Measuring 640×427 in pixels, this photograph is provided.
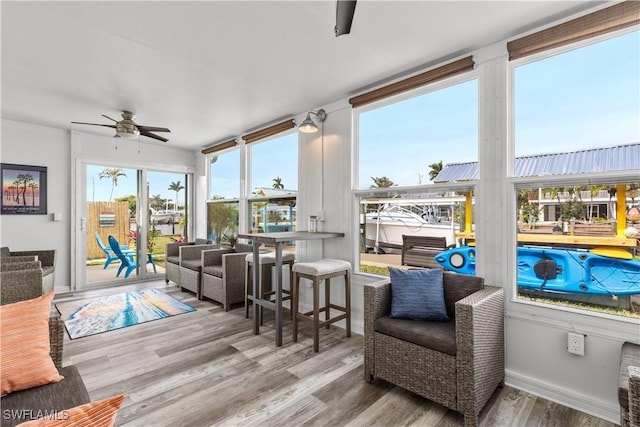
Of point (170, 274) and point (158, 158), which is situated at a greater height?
point (158, 158)

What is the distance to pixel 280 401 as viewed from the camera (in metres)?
2.02

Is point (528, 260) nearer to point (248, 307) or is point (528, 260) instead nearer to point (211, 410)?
point (211, 410)

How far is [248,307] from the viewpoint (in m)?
3.73

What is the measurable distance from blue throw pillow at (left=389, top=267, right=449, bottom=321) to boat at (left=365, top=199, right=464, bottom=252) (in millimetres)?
529

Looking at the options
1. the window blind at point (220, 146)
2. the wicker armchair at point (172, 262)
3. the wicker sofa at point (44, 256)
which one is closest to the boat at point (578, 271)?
the window blind at point (220, 146)

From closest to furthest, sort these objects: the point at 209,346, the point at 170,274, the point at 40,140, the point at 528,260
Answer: the point at 528,260 < the point at 209,346 < the point at 40,140 < the point at 170,274

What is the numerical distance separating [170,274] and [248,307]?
2.07 m

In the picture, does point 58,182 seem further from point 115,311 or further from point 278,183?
point 278,183

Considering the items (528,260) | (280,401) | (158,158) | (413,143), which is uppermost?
(158,158)

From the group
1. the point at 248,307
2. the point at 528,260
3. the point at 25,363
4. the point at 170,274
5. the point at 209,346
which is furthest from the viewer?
the point at 170,274

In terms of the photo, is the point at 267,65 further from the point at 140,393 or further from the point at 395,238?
the point at 140,393

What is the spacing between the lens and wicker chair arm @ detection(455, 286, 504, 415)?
1767mm

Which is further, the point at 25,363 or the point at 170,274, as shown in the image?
the point at 170,274

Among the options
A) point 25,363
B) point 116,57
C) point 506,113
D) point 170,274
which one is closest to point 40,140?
point 170,274
